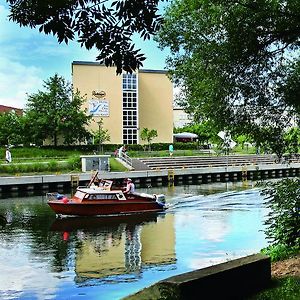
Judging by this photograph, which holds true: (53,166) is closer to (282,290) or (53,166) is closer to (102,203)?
(102,203)

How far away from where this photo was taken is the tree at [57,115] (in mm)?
50719

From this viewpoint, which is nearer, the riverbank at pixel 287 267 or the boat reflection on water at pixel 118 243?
the riverbank at pixel 287 267

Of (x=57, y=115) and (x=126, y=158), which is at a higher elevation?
(x=57, y=115)

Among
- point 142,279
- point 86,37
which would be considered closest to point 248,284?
point 86,37

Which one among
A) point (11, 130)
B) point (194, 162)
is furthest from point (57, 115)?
point (194, 162)

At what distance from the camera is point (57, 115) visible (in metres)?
50.8

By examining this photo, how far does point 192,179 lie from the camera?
42.9 m

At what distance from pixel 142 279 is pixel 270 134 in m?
4.93

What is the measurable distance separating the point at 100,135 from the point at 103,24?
5114cm

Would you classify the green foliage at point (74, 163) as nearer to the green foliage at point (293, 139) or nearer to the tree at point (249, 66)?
the tree at point (249, 66)

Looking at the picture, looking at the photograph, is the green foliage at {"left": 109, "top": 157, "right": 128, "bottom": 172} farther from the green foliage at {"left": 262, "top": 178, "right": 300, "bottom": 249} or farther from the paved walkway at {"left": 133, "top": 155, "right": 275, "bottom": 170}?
the green foliage at {"left": 262, "top": 178, "right": 300, "bottom": 249}

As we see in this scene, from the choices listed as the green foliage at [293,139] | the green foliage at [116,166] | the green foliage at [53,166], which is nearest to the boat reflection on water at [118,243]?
the green foliage at [293,139]

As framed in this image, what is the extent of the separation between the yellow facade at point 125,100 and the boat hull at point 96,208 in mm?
32828

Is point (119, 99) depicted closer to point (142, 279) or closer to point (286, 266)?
point (142, 279)
